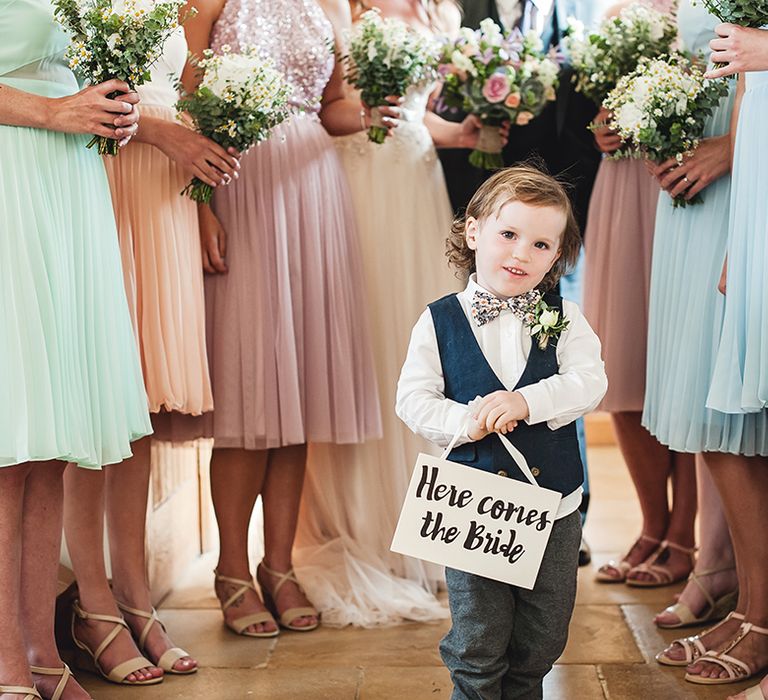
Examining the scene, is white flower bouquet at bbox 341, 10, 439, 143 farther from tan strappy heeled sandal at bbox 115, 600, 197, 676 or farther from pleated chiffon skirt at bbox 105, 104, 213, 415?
tan strappy heeled sandal at bbox 115, 600, 197, 676

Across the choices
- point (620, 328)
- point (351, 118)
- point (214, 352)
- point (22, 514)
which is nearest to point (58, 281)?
point (22, 514)

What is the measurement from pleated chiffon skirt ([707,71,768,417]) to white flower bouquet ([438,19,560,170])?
3.11 ft

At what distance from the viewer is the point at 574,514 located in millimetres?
2373

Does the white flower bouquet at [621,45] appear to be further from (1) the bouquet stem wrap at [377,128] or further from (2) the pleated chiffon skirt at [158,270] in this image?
(2) the pleated chiffon skirt at [158,270]

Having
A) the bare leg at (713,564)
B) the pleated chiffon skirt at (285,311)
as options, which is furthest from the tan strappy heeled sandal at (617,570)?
the pleated chiffon skirt at (285,311)

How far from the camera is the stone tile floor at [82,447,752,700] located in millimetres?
2830

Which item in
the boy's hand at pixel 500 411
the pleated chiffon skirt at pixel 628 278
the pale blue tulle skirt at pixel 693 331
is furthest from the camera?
the pleated chiffon skirt at pixel 628 278

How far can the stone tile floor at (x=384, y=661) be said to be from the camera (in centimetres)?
283

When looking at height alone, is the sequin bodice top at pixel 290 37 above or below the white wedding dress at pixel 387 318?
above

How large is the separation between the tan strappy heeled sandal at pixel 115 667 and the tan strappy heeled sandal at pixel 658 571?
1.62 meters

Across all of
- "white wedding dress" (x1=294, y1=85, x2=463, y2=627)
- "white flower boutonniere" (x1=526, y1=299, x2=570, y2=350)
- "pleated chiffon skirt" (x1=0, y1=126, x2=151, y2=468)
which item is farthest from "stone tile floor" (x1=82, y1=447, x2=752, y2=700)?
"white flower boutonniere" (x1=526, y1=299, x2=570, y2=350)

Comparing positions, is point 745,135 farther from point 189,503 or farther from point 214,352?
point 189,503

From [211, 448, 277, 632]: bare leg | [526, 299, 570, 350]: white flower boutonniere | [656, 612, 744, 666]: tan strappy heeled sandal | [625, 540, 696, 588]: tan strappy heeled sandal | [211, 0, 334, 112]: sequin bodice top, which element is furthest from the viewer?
[625, 540, 696, 588]: tan strappy heeled sandal

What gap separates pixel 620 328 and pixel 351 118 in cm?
108
